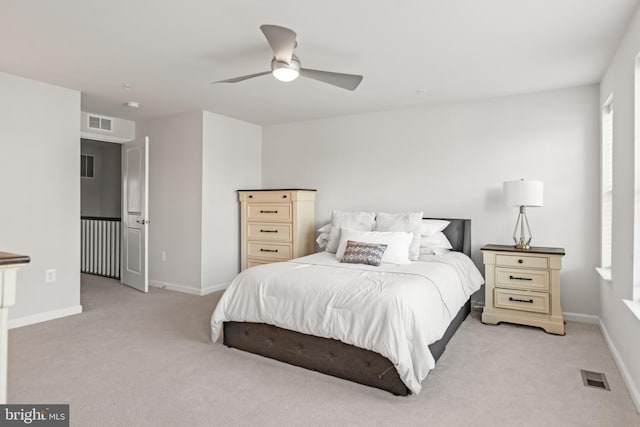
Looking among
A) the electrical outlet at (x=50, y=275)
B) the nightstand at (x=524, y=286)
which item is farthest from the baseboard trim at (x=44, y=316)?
the nightstand at (x=524, y=286)

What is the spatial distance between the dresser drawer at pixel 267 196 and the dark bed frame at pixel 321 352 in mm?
2302

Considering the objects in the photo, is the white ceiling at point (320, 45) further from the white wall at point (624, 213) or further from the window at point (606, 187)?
the window at point (606, 187)

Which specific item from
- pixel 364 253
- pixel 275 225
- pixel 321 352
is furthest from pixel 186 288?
pixel 321 352

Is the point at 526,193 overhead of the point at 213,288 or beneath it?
overhead

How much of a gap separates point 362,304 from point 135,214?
13.0ft

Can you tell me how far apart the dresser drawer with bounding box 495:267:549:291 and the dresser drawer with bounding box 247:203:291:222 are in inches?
103

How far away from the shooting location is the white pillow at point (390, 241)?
355cm

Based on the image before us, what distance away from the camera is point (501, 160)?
4172mm

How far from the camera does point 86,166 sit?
6984mm

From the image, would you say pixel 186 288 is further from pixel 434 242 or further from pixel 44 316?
pixel 434 242

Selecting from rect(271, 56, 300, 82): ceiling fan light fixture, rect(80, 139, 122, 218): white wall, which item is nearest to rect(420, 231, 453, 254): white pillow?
rect(271, 56, 300, 82): ceiling fan light fixture

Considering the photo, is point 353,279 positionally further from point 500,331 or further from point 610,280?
point 610,280

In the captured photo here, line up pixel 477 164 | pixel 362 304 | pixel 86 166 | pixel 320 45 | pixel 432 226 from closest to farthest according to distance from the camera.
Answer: pixel 362 304, pixel 320 45, pixel 432 226, pixel 477 164, pixel 86 166

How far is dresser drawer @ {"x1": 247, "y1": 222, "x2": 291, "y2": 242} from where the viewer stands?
507 centimetres
